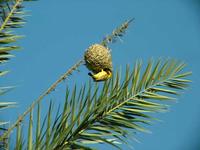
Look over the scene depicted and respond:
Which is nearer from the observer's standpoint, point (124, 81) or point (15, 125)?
point (15, 125)

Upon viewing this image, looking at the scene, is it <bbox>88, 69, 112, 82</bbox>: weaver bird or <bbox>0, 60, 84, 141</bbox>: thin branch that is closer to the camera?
<bbox>0, 60, 84, 141</bbox>: thin branch

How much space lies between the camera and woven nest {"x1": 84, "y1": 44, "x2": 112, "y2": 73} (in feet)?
9.12

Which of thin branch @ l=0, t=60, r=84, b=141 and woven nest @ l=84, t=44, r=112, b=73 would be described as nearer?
thin branch @ l=0, t=60, r=84, b=141

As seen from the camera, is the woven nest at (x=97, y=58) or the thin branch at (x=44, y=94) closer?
the thin branch at (x=44, y=94)

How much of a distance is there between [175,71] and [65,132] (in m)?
0.67

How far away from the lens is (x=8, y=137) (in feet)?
7.27

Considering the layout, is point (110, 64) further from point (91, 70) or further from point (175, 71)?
point (175, 71)

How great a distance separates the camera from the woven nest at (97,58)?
9.12ft

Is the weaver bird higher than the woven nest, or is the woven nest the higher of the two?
the woven nest

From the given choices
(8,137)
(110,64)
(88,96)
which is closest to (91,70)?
(110,64)

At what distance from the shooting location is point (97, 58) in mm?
2799

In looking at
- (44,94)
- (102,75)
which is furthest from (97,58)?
(44,94)

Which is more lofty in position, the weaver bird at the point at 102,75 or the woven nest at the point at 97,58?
the woven nest at the point at 97,58

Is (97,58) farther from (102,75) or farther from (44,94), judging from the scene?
(44,94)
